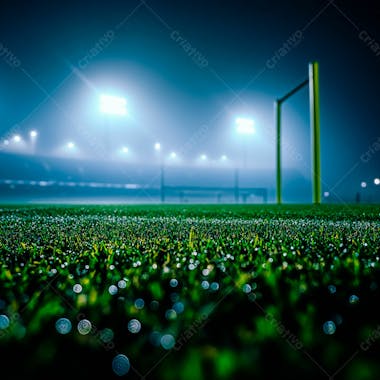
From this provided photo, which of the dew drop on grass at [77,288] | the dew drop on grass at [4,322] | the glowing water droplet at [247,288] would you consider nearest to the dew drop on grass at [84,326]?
the dew drop on grass at [4,322]

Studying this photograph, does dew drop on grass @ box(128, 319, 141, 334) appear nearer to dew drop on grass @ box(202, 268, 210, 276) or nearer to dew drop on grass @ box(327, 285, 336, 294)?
dew drop on grass @ box(202, 268, 210, 276)

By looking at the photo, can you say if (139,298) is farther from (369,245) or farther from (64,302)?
(369,245)

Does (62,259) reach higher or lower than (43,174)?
lower

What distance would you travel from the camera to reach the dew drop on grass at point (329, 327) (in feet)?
3.67

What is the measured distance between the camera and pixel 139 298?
1483 mm

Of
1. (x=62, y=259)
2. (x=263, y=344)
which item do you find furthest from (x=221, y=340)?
(x=62, y=259)

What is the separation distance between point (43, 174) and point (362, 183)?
45646mm

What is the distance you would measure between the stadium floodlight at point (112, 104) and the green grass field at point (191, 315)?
26598mm

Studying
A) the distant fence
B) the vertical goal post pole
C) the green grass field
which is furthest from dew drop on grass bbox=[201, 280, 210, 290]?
the distant fence

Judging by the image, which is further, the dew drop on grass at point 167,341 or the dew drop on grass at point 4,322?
the dew drop on grass at point 4,322

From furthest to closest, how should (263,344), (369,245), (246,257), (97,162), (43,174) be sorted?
(97,162) < (43,174) < (369,245) < (246,257) < (263,344)

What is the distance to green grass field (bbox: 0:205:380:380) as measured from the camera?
0.90 meters

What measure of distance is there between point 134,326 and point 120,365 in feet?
0.80

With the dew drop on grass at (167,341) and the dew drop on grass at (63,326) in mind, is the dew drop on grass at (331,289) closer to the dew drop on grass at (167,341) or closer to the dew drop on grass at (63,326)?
the dew drop on grass at (167,341)
